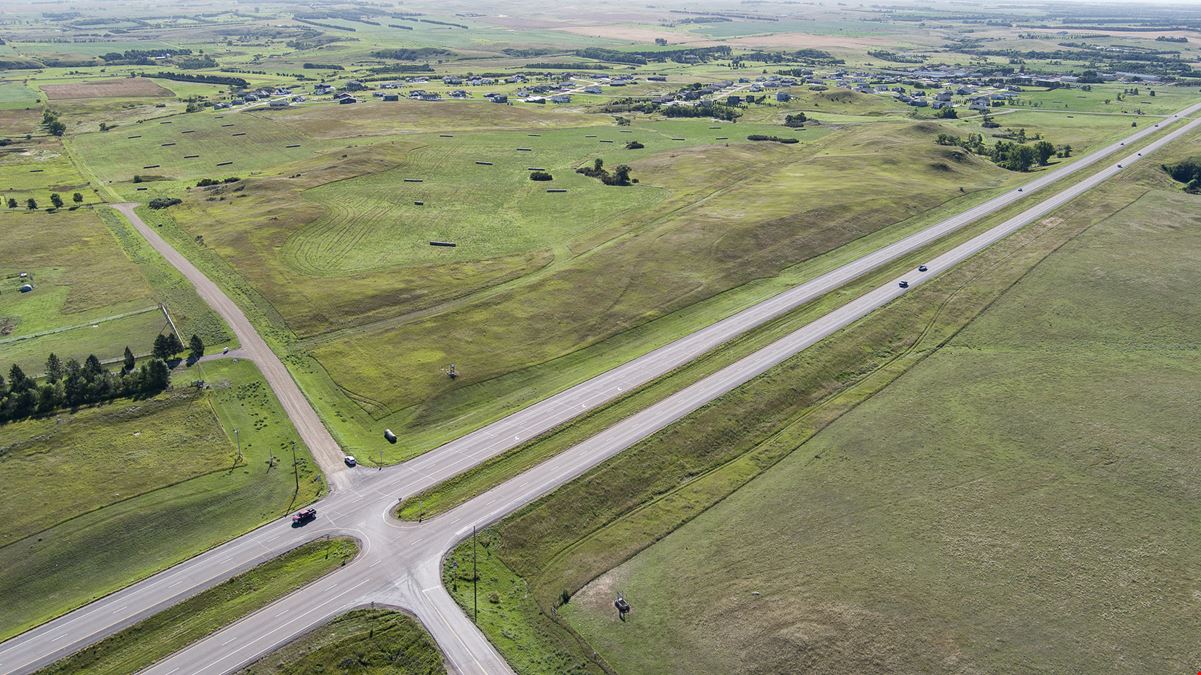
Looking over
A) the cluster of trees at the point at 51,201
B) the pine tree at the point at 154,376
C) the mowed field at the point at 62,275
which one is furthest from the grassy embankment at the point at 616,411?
the cluster of trees at the point at 51,201

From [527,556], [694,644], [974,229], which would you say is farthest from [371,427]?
[974,229]

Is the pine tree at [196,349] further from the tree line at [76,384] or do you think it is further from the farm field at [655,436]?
the tree line at [76,384]

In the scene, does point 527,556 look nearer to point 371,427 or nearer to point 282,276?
point 371,427

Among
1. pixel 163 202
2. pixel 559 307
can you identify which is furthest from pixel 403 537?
pixel 163 202

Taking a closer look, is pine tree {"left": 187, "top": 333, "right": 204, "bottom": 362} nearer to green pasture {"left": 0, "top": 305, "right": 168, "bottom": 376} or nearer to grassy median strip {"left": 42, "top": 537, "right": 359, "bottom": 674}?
green pasture {"left": 0, "top": 305, "right": 168, "bottom": 376}

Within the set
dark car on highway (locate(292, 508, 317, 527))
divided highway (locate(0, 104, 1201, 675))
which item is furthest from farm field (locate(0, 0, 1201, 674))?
dark car on highway (locate(292, 508, 317, 527))

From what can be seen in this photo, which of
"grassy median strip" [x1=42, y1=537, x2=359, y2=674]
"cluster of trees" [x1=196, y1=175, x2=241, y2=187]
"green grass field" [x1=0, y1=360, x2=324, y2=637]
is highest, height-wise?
"cluster of trees" [x1=196, y1=175, x2=241, y2=187]
